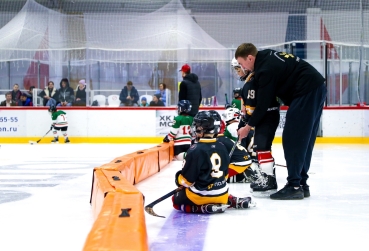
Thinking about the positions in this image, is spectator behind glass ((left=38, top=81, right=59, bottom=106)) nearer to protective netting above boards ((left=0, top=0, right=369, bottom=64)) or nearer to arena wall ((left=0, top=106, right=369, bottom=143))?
arena wall ((left=0, top=106, right=369, bottom=143))

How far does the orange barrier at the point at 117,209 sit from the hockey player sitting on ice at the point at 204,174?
1.12 ft

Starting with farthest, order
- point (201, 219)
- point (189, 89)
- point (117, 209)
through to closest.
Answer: point (189, 89) → point (201, 219) → point (117, 209)

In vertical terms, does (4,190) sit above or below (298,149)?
below

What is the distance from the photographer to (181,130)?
6.78 metres

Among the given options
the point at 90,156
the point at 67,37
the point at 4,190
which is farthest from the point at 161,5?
the point at 4,190

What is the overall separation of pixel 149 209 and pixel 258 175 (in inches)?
48.0

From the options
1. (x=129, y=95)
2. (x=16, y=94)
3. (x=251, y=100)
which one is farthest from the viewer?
(x=16, y=94)

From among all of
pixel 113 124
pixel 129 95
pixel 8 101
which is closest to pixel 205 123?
pixel 129 95

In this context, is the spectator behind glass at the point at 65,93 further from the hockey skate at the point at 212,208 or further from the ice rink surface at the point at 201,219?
the hockey skate at the point at 212,208

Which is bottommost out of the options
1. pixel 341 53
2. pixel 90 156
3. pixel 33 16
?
pixel 90 156

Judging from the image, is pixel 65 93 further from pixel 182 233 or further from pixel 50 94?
pixel 182 233

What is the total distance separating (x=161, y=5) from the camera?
11641 mm

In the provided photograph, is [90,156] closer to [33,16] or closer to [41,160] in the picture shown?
[41,160]

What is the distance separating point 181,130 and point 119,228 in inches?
194
